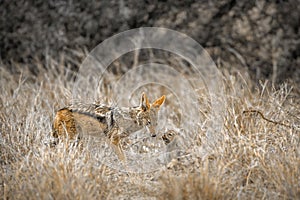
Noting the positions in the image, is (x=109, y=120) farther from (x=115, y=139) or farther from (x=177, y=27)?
(x=177, y=27)

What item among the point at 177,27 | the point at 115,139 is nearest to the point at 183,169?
the point at 115,139

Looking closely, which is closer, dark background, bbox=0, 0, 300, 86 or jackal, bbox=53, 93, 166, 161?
jackal, bbox=53, 93, 166, 161

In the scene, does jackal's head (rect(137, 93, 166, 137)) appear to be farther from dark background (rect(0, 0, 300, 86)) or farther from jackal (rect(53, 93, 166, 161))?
dark background (rect(0, 0, 300, 86))

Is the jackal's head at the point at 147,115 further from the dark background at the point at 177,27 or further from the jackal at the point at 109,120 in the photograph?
the dark background at the point at 177,27

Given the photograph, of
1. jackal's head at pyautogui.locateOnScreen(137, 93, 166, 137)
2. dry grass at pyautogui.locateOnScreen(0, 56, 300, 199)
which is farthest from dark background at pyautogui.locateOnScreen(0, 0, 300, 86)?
jackal's head at pyautogui.locateOnScreen(137, 93, 166, 137)

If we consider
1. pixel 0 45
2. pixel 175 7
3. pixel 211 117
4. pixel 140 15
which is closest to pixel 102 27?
pixel 140 15

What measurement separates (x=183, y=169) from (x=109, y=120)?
0.63 m

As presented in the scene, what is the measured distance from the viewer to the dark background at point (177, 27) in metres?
5.70

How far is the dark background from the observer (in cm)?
570

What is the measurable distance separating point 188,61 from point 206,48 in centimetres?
27

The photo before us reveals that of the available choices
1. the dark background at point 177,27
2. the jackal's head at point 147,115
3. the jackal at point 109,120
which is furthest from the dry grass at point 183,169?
the dark background at point 177,27

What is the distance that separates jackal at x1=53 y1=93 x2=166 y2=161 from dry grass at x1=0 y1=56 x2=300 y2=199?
0.15m

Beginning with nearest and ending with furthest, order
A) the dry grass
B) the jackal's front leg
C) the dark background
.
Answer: the dry grass, the jackal's front leg, the dark background

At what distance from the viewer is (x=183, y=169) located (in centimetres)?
330
